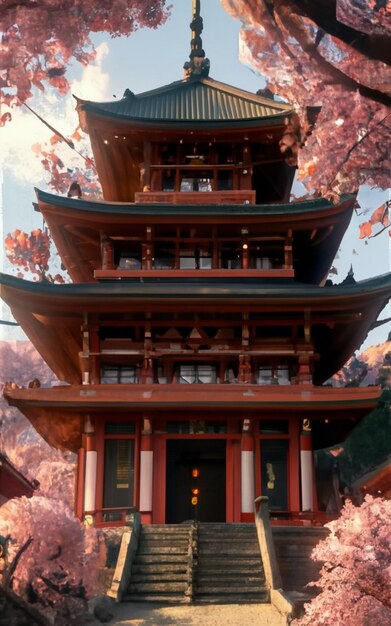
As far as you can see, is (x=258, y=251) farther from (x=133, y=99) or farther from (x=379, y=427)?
(x=379, y=427)

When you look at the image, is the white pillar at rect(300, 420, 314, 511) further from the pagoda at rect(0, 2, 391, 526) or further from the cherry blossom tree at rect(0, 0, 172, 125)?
the cherry blossom tree at rect(0, 0, 172, 125)

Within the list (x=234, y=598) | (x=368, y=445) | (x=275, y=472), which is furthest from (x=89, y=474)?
(x=368, y=445)

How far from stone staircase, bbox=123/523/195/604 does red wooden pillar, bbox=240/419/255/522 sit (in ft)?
8.85

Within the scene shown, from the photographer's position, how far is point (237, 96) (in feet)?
89.6

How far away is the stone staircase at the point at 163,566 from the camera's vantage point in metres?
14.8

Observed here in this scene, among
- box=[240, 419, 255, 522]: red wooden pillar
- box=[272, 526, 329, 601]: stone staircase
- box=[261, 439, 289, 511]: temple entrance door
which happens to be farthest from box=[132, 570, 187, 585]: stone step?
box=[261, 439, 289, 511]: temple entrance door

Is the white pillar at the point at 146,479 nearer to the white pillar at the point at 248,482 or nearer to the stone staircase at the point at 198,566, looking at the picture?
the stone staircase at the point at 198,566

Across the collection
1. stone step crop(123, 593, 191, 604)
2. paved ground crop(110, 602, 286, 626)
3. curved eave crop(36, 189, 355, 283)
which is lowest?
paved ground crop(110, 602, 286, 626)

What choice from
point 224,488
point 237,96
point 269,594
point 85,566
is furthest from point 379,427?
point 85,566

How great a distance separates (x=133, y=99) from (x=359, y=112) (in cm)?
2048

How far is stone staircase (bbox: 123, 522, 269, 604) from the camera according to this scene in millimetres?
14820

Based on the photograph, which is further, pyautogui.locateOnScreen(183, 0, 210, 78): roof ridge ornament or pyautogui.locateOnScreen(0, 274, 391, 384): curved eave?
pyautogui.locateOnScreen(183, 0, 210, 78): roof ridge ornament

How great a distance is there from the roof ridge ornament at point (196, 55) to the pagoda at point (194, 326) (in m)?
4.41

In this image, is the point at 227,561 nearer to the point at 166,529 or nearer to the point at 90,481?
the point at 166,529
